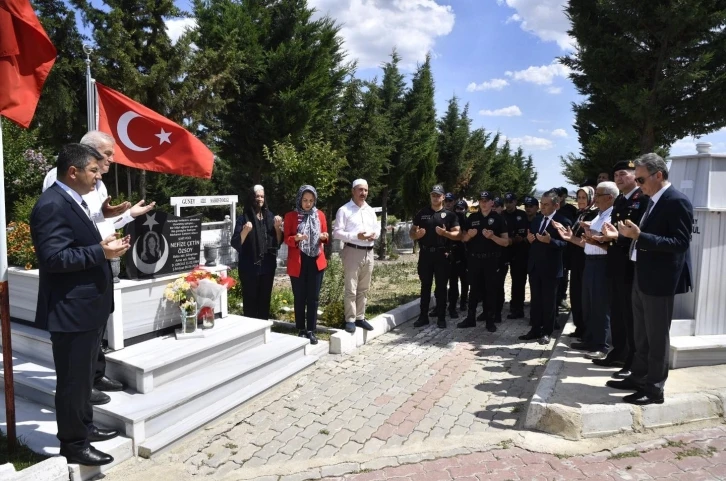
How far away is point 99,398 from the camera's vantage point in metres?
4.00

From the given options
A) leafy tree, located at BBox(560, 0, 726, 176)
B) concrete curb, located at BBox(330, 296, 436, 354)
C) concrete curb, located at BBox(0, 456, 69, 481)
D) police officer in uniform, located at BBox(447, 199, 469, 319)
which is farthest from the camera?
leafy tree, located at BBox(560, 0, 726, 176)

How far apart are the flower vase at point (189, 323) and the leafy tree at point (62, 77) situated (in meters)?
6.35

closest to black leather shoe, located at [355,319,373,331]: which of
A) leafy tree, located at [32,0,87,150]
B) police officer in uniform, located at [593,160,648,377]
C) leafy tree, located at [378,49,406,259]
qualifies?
police officer in uniform, located at [593,160,648,377]

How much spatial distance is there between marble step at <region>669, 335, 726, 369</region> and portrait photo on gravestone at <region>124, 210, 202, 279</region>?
5380 mm

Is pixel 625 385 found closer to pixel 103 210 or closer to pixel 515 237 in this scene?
pixel 515 237

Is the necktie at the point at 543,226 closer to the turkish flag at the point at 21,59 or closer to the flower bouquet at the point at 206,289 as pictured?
the flower bouquet at the point at 206,289

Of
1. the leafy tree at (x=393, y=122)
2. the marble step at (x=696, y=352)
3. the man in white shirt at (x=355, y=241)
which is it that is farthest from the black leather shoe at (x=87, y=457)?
the leafy tree at (x=393, y=122)

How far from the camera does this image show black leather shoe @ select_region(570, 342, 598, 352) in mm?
5961

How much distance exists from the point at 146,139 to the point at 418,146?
14.2 meters

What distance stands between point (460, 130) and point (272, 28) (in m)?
11.4

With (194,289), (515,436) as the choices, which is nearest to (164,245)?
(194,289)

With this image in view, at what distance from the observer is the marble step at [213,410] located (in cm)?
383

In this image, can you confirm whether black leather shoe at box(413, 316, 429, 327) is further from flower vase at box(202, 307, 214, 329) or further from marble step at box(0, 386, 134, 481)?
marble step at box(0, 386, 134, 481)

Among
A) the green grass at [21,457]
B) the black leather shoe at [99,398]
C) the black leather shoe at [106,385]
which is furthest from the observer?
the black leather shoe at [106,385]
